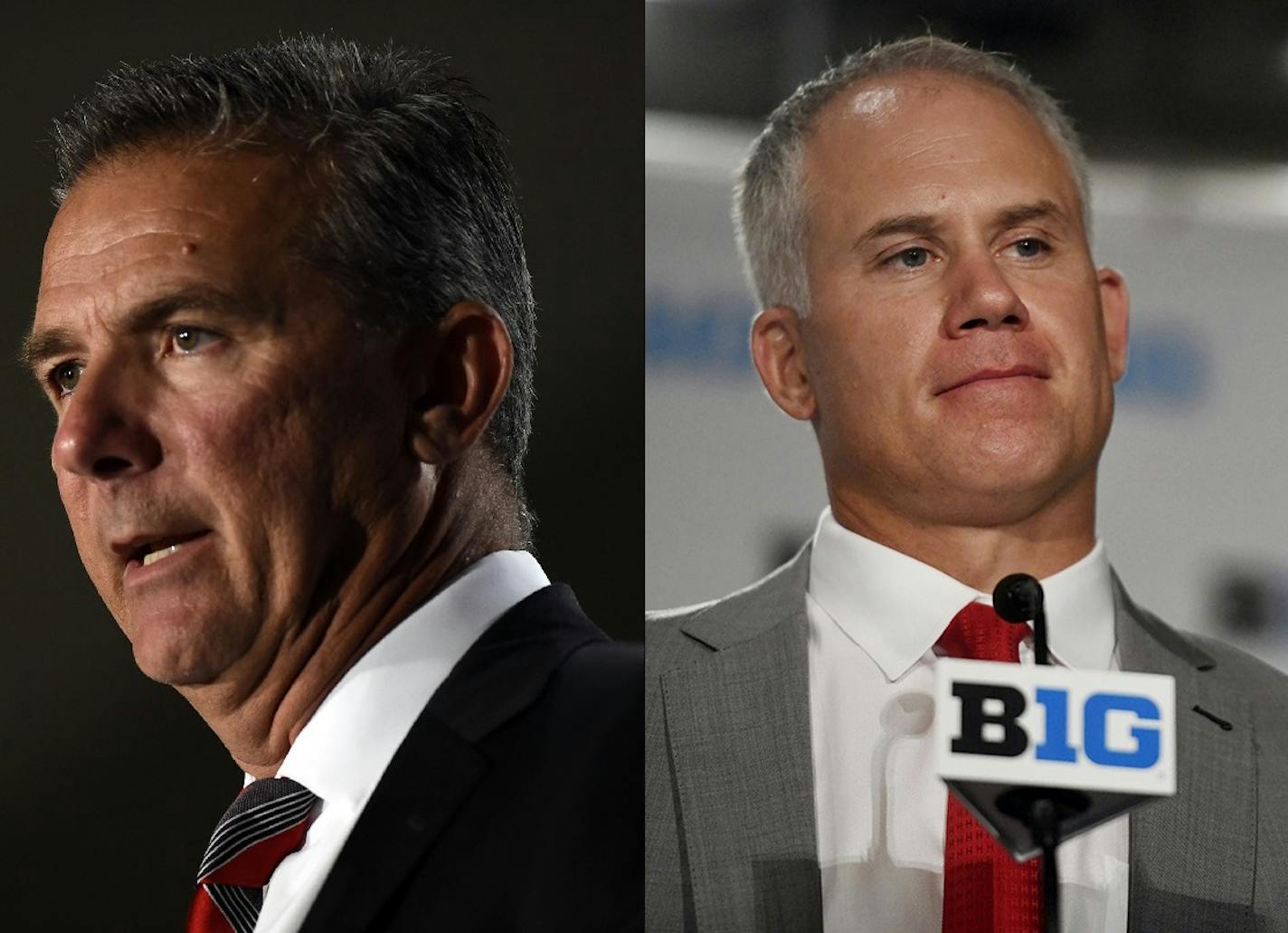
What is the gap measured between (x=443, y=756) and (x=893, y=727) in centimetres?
54

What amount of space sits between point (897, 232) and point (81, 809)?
1.40m

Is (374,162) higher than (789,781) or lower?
higher

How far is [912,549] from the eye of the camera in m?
2.12

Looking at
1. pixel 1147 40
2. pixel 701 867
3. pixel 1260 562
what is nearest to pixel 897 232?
pixel 1147 40

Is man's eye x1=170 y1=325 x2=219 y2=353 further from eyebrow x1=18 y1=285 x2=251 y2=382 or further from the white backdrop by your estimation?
the white backdrop

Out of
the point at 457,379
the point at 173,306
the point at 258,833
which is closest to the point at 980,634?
the point at 457,379

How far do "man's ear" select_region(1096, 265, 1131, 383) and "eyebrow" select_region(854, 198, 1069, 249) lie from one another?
0.31 feet

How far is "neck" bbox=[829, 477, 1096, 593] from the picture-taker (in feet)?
6.95

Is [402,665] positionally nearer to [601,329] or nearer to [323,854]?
[323,854]

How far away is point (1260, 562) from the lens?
2.12 meters

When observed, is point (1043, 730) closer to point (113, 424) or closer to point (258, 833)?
point (258, 833)

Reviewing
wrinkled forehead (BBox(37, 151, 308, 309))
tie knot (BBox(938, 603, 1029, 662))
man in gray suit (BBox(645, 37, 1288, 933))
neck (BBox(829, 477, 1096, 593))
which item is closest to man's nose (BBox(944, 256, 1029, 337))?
man in gray suit (BBox(645, 37, 1288, 933))

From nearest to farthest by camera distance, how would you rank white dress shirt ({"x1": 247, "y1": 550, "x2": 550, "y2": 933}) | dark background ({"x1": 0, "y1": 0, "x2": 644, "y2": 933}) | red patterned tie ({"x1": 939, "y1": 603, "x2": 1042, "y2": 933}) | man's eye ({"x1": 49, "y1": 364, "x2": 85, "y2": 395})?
1. red patterned tie ({"x1": 939, "y1": 603, "x2": 1042, "y2": 933})
2. white dress shirt ({"x1": 247, "y1": 550, "x2": 550, "y2": 933})
3. man's eye ({"x1": 49, "y1": 364, "x2": 85, "y2": 395})
4. dark background ({"x1": 0, "y1": 0, "x2": 644, "y2": 933})

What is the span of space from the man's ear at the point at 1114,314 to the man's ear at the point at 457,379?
29.4 inches
